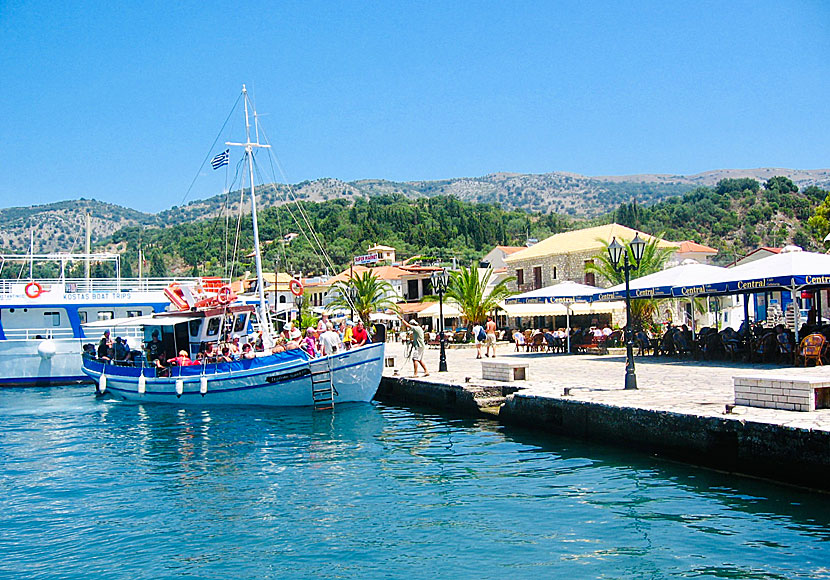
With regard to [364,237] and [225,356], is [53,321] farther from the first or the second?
[364,237]

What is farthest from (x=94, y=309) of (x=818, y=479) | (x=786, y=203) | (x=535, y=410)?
(x=786, y=203)

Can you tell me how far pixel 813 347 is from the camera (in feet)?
56.8

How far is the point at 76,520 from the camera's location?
33.5 feet

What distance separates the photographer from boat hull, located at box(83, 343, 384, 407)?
19.7 meters

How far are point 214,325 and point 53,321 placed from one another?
40.0 ft

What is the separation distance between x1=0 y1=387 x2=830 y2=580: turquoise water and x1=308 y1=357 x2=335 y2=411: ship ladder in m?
3.60

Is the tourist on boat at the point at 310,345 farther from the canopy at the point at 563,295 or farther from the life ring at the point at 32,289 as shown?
the life ring at the point at 32,289

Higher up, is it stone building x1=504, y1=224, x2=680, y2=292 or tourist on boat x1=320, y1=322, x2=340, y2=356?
stone building x1=504, y1=224, x2=680, y2=292

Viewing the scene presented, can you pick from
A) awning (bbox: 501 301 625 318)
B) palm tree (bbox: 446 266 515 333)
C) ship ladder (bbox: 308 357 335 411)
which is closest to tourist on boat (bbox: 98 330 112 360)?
ship ladder (bbox: 308 357 335 411)

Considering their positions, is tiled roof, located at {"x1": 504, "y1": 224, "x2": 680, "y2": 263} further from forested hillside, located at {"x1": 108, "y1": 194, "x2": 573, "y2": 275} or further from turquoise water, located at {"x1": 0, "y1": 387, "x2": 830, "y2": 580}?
forested hillside, located at {"x1": 108, "y1": 194, "x2": 573, "y2": 275}

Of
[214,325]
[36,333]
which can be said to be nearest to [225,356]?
[214,325]

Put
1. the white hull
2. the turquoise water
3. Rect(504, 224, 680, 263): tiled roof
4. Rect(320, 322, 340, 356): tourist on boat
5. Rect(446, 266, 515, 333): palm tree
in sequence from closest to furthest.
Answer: the turquoise water, Rect(320, 322, 340, 356): tourist on boat, the white hull, Rect(446, 266, 515, 333): palm tree, Rect(504, 224, 680, 263): tiled roof

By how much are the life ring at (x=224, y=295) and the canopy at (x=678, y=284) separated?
12.8 metres

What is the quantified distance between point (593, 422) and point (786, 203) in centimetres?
11402
